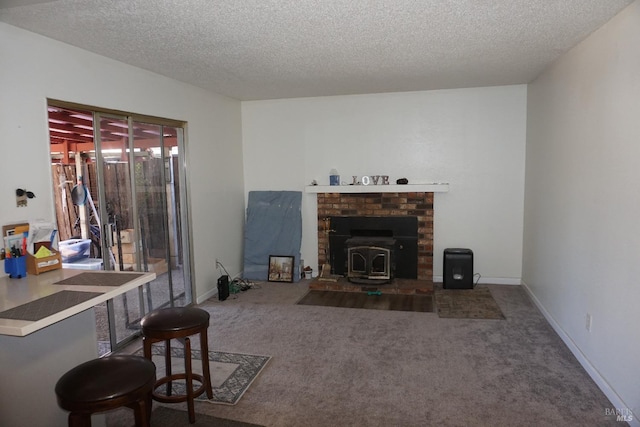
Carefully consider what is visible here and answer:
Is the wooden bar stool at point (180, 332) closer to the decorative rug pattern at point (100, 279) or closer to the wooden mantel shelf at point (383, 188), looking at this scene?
the decorative rug pattern at point (100, 279)

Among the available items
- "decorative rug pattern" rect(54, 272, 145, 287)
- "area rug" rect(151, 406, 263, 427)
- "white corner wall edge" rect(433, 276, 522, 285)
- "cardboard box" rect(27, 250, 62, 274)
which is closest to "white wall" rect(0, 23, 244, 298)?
"cardboard box" rect(27, 250, 62, 274)

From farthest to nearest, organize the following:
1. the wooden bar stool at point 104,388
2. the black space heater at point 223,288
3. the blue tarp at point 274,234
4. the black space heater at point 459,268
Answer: the blue tarp at point 274,234, the black space heater at point 459,268, the black space heater at point 223,288, the wooden bar stool at point 104,388

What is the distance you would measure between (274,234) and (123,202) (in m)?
2.27

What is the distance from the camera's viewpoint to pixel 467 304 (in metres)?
4.35

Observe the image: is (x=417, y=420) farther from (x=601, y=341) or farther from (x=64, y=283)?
(x=64, y=283)

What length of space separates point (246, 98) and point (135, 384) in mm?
4358

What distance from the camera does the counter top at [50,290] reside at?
1589 millimetres

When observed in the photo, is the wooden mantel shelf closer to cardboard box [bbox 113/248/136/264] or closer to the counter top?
cardboard box [bbox 113/248/136/264]

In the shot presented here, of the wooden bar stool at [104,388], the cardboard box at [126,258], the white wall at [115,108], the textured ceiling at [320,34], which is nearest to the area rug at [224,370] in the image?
the cardboard box at [126,258]

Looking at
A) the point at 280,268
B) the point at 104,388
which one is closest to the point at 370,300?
the point at 280,268

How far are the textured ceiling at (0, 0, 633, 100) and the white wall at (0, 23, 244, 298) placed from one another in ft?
0.48

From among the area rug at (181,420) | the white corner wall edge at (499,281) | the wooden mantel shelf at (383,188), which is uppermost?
the wooden mantel shelf at (383,188)

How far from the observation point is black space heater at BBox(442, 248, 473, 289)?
485cm

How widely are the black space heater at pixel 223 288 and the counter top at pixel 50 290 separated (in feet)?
7.57
